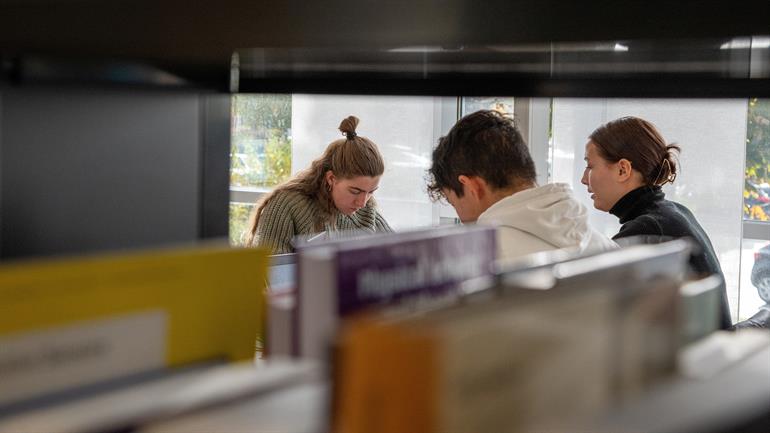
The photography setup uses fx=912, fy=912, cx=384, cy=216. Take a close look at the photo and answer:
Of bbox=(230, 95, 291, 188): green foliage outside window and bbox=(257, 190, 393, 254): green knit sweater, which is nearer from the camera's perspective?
bbox=(257, 190, 393, 254): green knit sweater

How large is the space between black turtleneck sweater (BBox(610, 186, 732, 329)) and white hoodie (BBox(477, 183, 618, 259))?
2.95 ft

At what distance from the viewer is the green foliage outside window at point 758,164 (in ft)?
14.6

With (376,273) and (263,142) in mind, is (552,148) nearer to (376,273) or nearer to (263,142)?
(263,142)

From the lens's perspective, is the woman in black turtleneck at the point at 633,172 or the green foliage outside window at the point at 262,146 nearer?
the woman in black turtleneck at the point at 633,172

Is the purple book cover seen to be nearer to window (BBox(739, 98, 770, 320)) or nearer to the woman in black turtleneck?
the woman in black turtleneck

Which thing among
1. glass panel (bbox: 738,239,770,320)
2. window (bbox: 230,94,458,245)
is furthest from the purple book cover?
window (bbox: 230,94,458,245)

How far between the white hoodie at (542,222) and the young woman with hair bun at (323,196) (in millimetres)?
1815

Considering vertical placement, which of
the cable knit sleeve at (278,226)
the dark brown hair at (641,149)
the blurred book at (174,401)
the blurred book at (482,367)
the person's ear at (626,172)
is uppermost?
the dark brown hair at (641,149)

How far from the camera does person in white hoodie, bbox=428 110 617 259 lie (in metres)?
2.02

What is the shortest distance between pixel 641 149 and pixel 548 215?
4.45 ft

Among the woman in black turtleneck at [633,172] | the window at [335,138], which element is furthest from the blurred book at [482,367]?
the window at [335,138]

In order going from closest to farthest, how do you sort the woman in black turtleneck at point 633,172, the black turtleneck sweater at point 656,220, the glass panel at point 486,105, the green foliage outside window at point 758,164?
the black turtleneck sweater at point 656,220 < the woman in black turtleneck at point 633,172 < the green foliage outside window at point 758,164 < the glass panel at point 486,105

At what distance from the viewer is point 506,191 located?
2379 millimetres

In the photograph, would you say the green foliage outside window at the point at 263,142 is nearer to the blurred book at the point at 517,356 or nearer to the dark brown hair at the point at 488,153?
the dark brown hair at the point at 488,153
